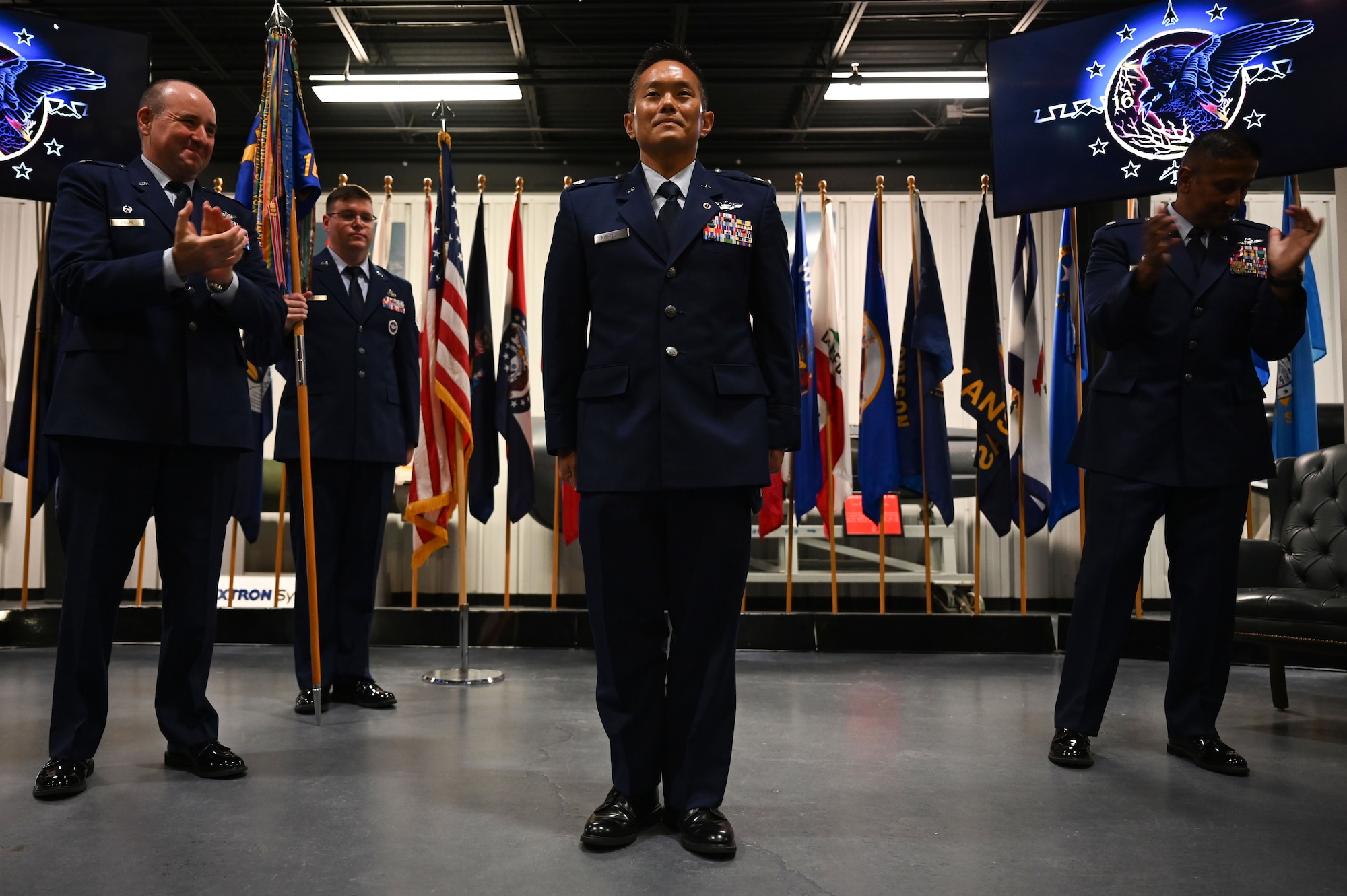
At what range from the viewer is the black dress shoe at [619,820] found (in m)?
1.91

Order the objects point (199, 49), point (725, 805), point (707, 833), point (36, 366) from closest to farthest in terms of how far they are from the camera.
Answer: point (707, 833)
point (725, 805)
point (36, 366)
point (199, 49)

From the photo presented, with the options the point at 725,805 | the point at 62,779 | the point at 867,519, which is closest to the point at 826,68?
the point at 867,519

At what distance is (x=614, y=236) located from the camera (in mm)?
2033

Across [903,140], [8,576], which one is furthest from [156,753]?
[903,140]

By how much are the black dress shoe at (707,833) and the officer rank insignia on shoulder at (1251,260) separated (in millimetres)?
2060

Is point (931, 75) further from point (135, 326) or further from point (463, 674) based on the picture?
point (135, 326)

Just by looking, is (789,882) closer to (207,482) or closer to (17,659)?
(207,482)

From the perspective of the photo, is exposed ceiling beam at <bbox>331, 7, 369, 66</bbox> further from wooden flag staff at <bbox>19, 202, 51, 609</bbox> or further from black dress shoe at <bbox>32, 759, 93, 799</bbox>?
black dress shoe at <bbox>32, 759, 93, 799</bbox>

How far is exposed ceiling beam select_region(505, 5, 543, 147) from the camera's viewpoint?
721 centimetres

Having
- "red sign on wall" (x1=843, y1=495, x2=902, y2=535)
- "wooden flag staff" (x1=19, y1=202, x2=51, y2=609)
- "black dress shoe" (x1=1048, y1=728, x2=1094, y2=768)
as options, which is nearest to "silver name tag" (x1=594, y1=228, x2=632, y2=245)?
"black dress shoe" (x1=1048, y1=728, x2=1094, y2=768)

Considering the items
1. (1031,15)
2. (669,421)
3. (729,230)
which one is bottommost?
(669,421)

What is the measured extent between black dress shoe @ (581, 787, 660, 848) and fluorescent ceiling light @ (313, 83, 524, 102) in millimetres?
6436

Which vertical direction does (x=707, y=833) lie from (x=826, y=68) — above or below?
below

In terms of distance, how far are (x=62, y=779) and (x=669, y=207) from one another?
192cm
